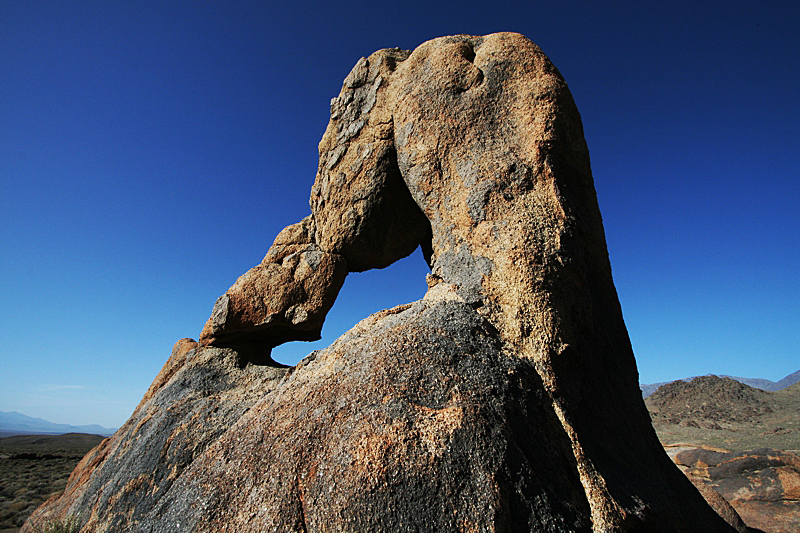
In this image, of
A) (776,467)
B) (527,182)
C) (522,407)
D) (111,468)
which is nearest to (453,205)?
(527,182)

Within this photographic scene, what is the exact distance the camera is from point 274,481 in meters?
2.08

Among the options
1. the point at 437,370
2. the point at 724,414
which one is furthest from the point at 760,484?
the point at 724,414

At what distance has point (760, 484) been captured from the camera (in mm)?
5746

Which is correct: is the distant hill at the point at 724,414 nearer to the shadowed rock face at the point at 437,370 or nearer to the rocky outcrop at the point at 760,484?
the rocky outcrop at the point at 760,484

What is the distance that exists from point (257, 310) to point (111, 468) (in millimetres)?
1722

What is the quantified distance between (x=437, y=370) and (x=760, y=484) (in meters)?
6.14

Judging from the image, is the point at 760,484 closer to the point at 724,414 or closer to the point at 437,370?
the point at 437,370

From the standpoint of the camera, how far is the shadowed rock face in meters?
1.96

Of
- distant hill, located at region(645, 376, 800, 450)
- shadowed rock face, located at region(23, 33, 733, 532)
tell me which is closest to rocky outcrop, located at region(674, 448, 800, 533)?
shadowed rock face, located at region(23, 33, 733, 532)

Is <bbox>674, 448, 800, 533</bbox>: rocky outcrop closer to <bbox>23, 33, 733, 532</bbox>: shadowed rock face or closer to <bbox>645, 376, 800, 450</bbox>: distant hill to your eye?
<bbox>23, 33, 733, 532</bbox>: shadowed rock face

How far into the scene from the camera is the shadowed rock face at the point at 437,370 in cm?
196

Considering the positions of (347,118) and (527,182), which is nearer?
(527,182)

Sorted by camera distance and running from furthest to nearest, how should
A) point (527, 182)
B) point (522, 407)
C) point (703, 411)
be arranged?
point (703, 411), point (527, 182), point (522, 407)

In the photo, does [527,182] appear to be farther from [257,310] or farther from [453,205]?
[257,310]
